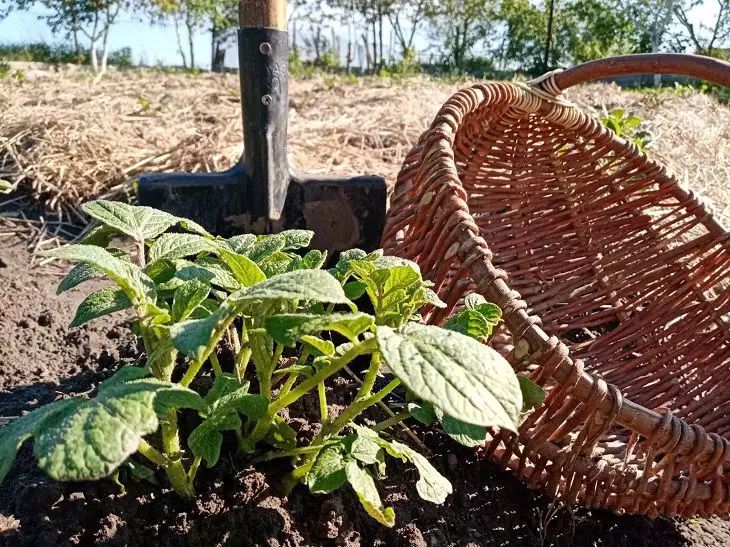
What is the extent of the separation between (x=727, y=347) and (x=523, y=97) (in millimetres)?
701

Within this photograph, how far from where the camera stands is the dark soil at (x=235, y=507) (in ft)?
2.40

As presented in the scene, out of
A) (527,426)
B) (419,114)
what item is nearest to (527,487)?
(527,426)

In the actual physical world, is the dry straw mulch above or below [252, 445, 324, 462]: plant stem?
above

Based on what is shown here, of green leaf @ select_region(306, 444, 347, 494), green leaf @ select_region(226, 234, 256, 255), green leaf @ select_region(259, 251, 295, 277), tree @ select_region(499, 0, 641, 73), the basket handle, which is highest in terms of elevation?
tree @ select_region(499, 0, 641, 73)

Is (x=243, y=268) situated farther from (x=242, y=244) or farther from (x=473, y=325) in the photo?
(x=473, y=325)

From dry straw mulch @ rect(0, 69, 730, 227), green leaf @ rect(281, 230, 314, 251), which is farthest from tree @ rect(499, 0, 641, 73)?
green leaf @ rect(281, 230, 314, 251)

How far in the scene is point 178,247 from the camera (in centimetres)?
75

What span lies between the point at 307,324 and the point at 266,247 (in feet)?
0.71

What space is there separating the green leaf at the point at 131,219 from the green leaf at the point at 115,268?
0.08 m

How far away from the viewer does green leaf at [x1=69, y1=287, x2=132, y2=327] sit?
2.31 ft

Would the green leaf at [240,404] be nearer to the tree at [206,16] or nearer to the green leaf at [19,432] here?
the green leaf at [19,432]

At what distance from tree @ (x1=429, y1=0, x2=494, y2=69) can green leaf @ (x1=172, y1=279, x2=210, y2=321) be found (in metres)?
17.9

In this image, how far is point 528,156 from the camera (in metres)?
1.69

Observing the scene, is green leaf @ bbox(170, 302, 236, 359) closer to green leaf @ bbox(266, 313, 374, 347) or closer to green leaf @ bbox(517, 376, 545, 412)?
green leaf @ bbox(266, 313, 374, 347)
